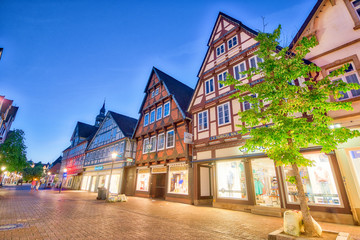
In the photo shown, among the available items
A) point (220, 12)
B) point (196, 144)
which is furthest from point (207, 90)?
point (220, 12)

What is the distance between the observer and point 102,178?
88.4 feet

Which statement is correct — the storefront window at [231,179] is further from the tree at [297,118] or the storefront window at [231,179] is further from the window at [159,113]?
the window at [159,113]

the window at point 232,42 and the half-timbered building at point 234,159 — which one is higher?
the window at point 232,42

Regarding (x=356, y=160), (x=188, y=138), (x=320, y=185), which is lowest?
(x=320, y=185)

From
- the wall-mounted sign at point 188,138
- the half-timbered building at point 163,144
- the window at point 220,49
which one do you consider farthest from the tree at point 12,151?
the window at point 220,49

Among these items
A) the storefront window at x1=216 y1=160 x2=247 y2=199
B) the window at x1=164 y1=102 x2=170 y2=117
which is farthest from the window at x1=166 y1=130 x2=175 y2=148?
the storefront window at x1=216 y1=160 x2=247 y2=199

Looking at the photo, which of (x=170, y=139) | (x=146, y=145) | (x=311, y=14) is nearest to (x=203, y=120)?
(x=170, y=139)

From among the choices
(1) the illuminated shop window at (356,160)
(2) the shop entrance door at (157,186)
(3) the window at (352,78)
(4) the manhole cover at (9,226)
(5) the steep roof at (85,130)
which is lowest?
(4) the manhole cover at (9,226)

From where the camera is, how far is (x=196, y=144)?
14.5m

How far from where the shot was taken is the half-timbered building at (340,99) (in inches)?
296

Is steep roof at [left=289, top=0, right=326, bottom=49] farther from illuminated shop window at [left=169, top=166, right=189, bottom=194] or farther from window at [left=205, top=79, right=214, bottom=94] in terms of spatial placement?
illuminated shop window at [left=169, top=166, right=189, bottom=194]

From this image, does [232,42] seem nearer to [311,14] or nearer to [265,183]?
[311,14]

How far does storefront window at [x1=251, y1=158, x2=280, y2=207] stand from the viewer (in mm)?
9938

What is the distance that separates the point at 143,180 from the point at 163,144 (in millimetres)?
5621
